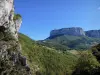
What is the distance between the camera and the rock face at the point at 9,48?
105562 millimetres

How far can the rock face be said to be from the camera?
105562 millimetres

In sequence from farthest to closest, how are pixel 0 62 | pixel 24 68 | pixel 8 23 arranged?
pixel 8 23 → pixel 24 68 → pixel 0 62

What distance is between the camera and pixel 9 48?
11131 cm

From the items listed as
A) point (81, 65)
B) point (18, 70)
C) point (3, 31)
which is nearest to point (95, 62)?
point (81, 65)

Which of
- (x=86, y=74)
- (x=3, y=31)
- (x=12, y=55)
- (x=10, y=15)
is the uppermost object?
(x=10, y=15)

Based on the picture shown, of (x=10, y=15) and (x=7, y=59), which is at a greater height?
(x=10, y=15)

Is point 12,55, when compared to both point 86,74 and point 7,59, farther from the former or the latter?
point 86,74

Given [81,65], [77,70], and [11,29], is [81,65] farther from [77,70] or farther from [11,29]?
[11,29]

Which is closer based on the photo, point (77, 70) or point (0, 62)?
point (77, 70)

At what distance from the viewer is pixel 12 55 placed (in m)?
111

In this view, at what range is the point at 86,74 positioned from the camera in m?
72.8

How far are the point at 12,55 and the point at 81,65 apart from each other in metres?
45.8

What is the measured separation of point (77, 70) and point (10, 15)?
60.0 metres

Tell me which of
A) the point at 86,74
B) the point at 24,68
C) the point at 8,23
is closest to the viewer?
the point at 86,74
